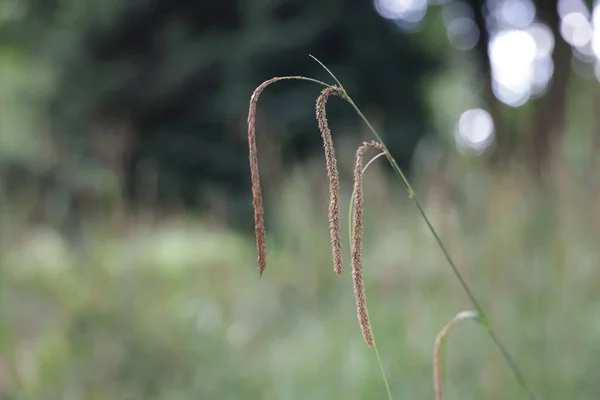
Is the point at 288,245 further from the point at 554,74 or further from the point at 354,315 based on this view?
the point at 554,74

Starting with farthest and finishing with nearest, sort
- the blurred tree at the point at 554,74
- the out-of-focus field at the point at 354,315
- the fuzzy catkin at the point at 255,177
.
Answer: the blurred tree at the point at 554,74
the out-of-focus field at the point at 354,315
the fuzzy catkin at the point at 255,177

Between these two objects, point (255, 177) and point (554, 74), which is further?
point (554, 74)

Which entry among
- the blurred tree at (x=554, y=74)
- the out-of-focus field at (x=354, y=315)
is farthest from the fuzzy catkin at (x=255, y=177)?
the blurred tree at (x=554, y=74)

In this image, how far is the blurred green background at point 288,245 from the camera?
1.89 meters

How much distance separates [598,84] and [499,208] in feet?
2.37

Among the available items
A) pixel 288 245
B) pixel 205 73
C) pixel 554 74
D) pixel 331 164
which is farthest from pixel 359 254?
pixel 554 74

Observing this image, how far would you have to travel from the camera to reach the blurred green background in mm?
1891

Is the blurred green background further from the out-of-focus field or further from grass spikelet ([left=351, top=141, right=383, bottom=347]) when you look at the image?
grass spikelet ([left=351, top=141, right=383, bottom=347])

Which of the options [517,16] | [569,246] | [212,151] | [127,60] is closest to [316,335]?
[569,246]

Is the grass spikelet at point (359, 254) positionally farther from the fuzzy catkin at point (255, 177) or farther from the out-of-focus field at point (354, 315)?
the out-of-focus field at point (354, 315)

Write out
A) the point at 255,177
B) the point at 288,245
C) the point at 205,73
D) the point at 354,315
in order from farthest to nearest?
the point at 205,73 < the point at 288,245 < the point at 354,315 < the point at 255,177

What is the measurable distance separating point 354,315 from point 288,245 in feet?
2.75

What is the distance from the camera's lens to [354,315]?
2.31 meters

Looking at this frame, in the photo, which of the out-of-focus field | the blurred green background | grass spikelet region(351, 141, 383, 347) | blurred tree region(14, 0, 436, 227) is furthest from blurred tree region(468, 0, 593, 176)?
grass spikelet region(351, 141, 383, 347)
